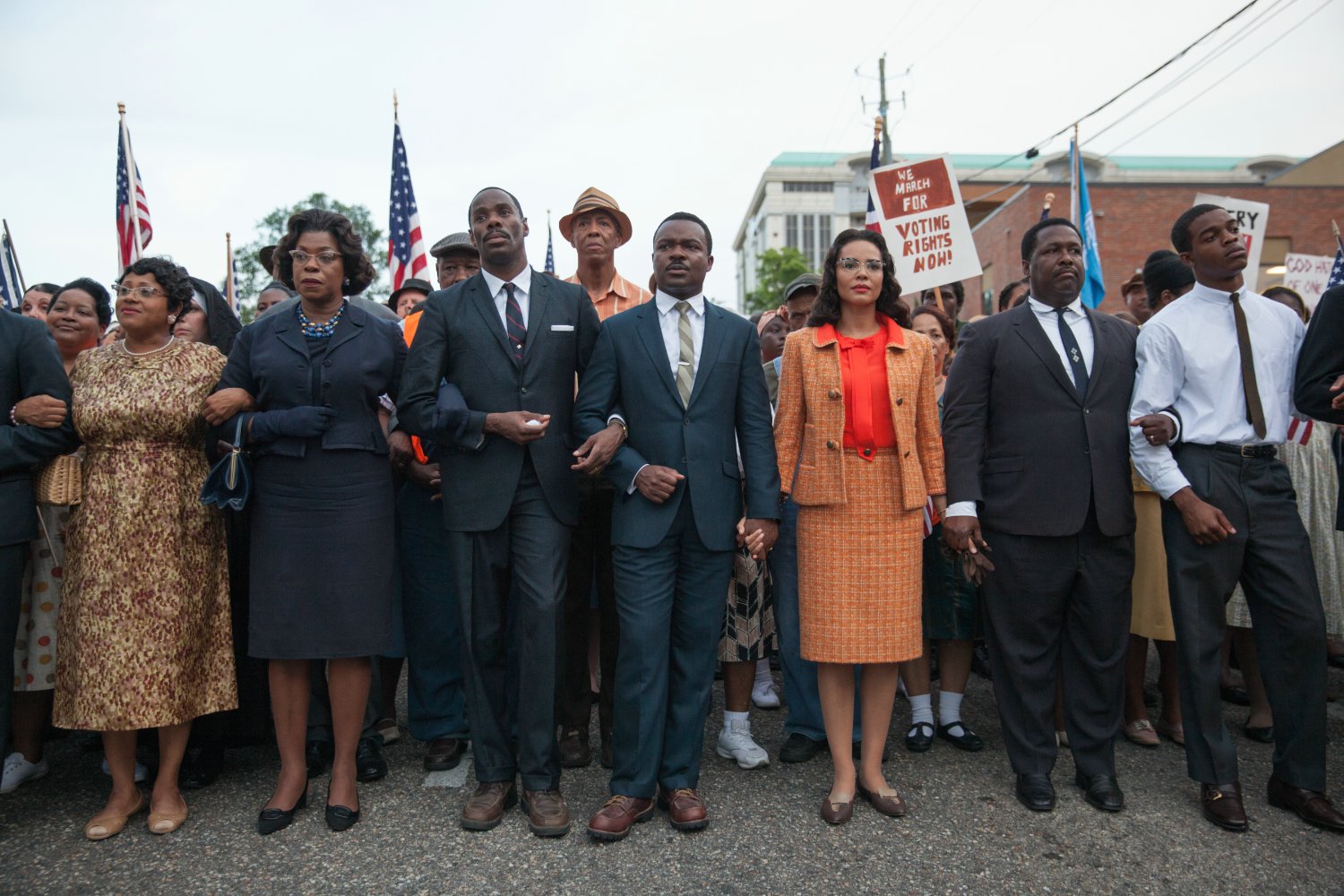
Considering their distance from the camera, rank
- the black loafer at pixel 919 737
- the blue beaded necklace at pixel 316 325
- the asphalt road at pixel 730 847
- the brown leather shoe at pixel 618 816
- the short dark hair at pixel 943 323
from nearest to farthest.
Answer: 1. the asphalt road at pixel 730 847
2. the brown leather shoe at pixel 618 816
3. the blue beaded necklace at pixel 316 325
4. the black loafer at pixel 919 737
5. the short dark hair at pixel 943 323

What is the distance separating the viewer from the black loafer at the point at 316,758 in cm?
421

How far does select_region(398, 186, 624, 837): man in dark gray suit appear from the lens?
365 cm

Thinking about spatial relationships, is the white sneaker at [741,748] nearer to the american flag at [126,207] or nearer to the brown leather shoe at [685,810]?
the brown leather shoe at [685,810]

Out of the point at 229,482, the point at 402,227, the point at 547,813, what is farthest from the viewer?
the point at 402,227

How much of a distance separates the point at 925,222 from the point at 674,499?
15.5 feet

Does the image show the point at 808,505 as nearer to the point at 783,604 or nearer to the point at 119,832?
the point at 783,604

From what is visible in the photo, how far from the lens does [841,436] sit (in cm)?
377

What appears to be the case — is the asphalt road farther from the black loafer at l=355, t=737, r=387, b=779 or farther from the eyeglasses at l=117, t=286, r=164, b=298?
the eyeglasses at l=117, t=286, r=164, b=298

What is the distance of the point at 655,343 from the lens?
3787mm

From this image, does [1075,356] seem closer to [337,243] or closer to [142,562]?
[337,243]

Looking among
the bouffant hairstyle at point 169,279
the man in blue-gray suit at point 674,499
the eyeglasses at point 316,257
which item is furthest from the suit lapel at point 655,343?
the bouffant hairstyle at point 169,279

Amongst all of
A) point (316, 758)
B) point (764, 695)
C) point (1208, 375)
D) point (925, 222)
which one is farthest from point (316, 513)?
point (925, 222)

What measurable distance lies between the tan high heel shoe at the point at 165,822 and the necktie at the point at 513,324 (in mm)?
2320

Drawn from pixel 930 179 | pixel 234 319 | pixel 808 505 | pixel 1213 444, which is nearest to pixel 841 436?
pixel 808 505
